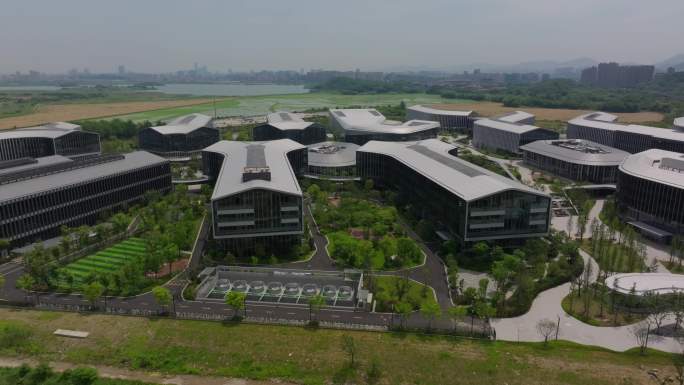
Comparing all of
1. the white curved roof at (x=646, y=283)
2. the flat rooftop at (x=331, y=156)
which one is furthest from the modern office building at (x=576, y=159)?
the white curved roof at (x=646, y=283)

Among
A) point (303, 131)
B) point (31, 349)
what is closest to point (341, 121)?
point (303, 131)

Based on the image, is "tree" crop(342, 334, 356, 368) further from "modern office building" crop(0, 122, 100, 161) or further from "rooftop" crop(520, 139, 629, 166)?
"modern office building" crop(0, 122, 100, 161)

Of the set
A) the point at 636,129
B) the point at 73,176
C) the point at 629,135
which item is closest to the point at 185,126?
the point at 73,176

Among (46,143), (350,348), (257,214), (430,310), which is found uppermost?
(46,143)

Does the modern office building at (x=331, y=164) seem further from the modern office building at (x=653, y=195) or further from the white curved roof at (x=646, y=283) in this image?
the white curved roof at (x=646, y=283)

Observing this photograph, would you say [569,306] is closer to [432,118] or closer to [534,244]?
[534,244]

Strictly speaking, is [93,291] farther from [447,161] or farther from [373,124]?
[373,124]

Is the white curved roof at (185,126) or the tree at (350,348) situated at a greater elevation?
the white curved roof at (185,126)
